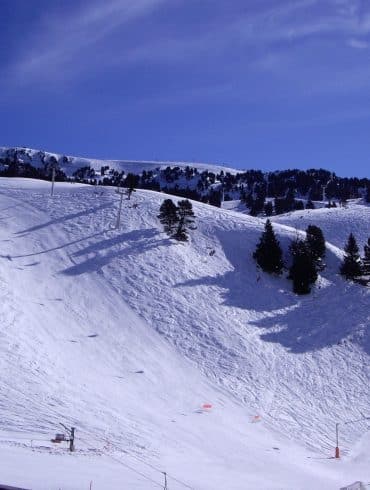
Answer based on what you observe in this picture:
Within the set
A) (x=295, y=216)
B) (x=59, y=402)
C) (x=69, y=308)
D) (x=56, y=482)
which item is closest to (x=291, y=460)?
(x=59, y=402)

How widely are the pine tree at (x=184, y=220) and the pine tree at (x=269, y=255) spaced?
690 cm

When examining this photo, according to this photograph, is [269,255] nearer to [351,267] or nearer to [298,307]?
[298,307]

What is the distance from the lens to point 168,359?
106ft

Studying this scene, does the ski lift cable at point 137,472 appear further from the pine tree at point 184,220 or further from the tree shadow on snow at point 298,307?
the pine tree at point 184,220

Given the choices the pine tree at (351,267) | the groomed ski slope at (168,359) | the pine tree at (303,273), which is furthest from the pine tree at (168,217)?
the pine tree at (351,267)

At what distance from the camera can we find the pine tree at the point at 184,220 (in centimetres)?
4941

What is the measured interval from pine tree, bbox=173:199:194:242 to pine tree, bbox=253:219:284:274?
6.90m

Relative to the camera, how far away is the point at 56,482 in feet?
44.2

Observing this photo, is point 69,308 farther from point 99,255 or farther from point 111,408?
point 111,408

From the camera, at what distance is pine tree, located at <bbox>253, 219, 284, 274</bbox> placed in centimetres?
4556

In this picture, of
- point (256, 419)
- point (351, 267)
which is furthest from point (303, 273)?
point (256, 419)

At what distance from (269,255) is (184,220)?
9337 mm

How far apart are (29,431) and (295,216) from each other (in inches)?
2676

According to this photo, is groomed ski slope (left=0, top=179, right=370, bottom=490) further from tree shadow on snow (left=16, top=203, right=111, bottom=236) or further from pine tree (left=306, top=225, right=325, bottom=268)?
pine tree (left=306, top=225, right=325, bottom=268)
